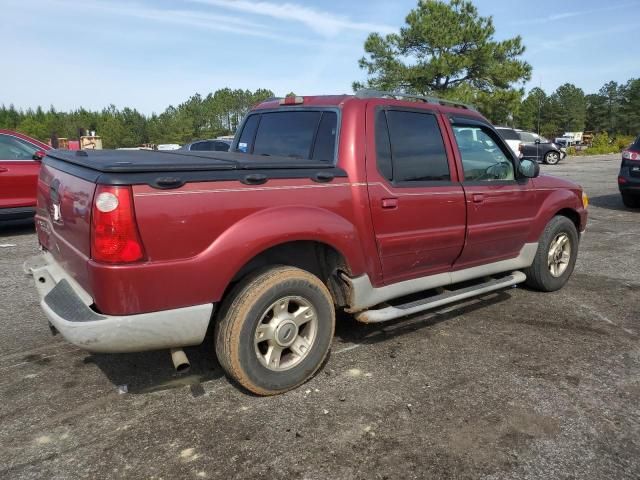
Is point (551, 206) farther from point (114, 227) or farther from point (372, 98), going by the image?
point (114, 227)

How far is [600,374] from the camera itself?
11.1 ft

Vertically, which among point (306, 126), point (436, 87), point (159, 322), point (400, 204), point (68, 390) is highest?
point (436, 87)

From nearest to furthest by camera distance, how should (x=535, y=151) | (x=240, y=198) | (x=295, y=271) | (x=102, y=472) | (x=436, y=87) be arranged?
(x=102, y=472) < (x=240, y=198) < (x=295, y=271) < (x=535, y=151) < (x=436, y=87)

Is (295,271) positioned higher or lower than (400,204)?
lower

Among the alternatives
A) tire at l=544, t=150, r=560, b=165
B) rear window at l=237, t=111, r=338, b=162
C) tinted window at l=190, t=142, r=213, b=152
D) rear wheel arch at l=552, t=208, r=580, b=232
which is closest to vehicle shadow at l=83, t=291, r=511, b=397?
rear window at l=237, t=111, r=338, b=162

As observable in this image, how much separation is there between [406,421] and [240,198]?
1.52 metres

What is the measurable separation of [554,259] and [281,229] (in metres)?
3.40

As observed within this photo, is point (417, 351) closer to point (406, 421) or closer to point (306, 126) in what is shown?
point (406, 421)

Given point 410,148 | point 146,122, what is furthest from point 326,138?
point 146,122

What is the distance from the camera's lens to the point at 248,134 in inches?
175

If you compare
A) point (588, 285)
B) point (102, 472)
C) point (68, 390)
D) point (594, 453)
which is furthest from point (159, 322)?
point (588, 285)

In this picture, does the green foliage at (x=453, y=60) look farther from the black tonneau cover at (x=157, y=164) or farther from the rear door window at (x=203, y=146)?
the black tonneau cover at (x=157, y=164)

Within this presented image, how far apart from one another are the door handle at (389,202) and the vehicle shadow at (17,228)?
6638 mm

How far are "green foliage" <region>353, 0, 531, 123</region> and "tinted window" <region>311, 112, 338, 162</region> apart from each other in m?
32.5
